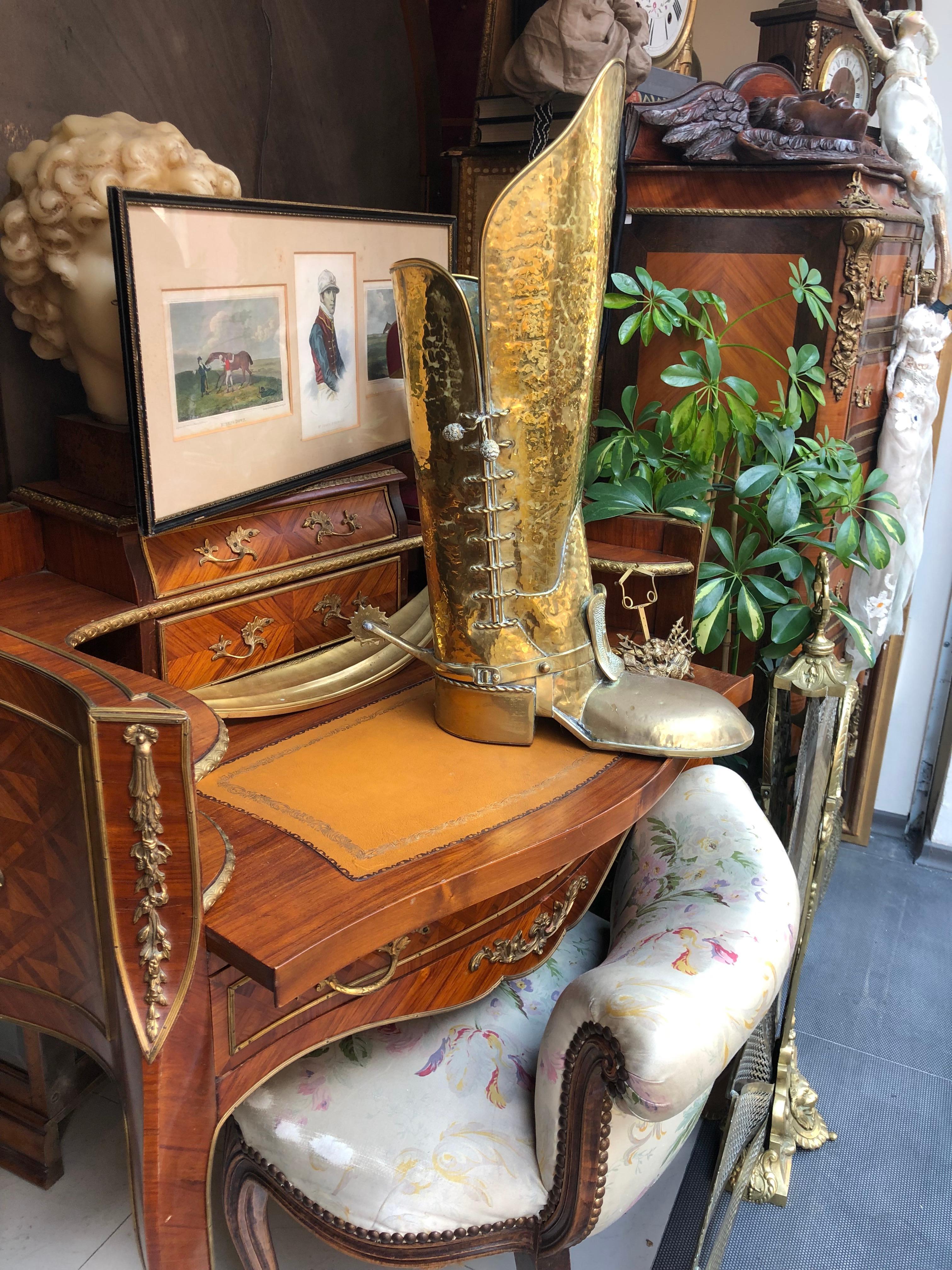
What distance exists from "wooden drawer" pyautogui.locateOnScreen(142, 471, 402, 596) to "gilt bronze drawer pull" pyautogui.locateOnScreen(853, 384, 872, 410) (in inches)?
38.7

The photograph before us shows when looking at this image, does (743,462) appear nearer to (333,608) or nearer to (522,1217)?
(333,608)

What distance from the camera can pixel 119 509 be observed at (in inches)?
42.6

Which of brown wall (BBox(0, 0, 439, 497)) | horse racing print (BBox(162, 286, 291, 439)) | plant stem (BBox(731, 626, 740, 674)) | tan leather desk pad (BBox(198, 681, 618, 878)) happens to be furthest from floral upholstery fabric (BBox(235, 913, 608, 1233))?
plant stem (BBox(731, 626, 740, 674))

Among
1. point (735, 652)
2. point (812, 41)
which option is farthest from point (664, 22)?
point (735, 652)

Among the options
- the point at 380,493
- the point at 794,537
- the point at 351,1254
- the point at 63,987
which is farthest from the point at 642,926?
the point at 794,537

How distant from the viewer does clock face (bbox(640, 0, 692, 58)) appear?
192 cm

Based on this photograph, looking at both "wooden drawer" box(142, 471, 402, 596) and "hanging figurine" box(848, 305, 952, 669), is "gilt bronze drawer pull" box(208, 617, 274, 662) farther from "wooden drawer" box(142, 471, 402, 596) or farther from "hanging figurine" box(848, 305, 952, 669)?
"hanging figurine" box(848, 305, 952, 669)

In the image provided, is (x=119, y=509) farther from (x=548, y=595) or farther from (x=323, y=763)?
(x=548, y=595)

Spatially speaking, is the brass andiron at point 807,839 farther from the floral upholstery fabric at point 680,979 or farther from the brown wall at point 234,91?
the brown wall at point 234,91

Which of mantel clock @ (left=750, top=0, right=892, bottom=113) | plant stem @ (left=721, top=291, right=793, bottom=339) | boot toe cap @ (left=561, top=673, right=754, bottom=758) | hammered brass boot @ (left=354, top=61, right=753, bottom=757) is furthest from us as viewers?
mantel clock @ (left=750, top=0, right=892, bottom=113)

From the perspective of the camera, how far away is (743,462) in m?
1.77

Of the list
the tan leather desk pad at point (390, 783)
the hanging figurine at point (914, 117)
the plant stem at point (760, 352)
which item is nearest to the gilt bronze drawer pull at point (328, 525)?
the tan leather desk pad at point (390, 783)

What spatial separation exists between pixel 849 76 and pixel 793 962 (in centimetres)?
186

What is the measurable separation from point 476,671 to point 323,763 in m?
0.19
